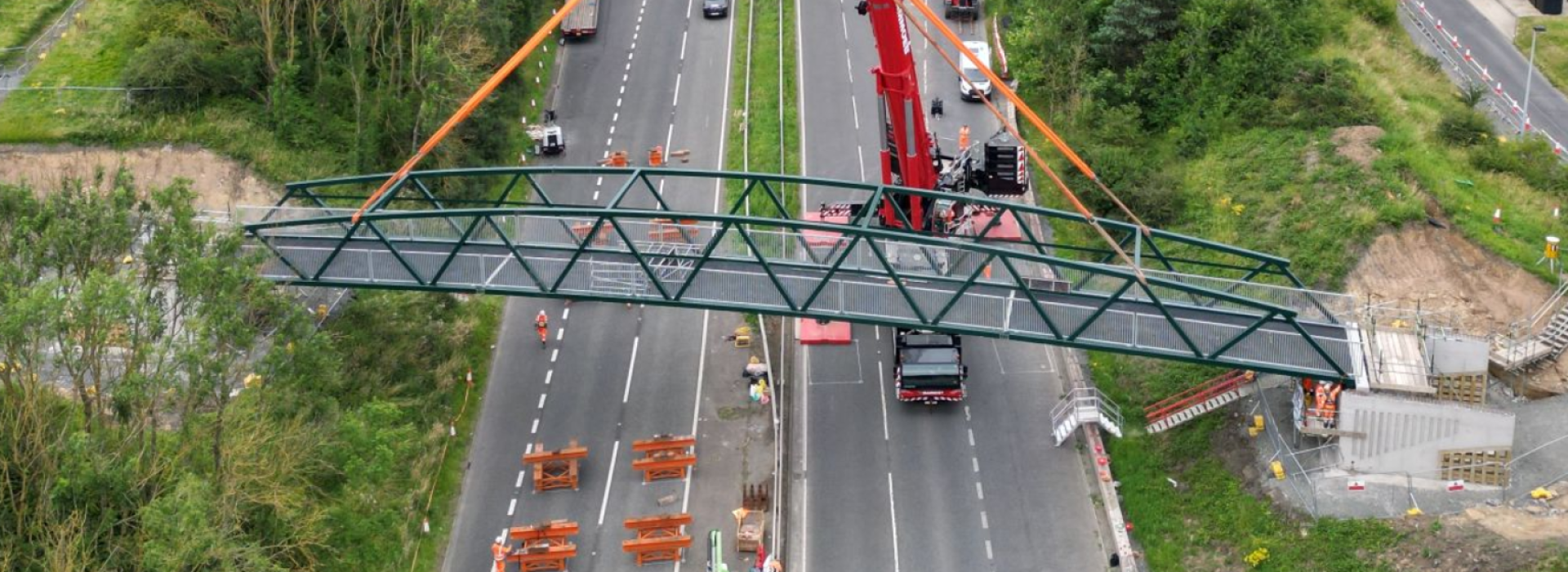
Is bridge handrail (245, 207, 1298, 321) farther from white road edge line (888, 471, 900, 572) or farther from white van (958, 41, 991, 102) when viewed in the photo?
white van (958, 41, 991, 102)

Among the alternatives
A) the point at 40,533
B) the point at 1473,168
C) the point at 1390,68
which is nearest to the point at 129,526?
the point at 40,533

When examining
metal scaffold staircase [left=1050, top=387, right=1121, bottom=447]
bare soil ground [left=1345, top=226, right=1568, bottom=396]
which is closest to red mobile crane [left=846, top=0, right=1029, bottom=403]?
metal scaffold staircase [left=1050, top=387, right=1121, bottom=447]

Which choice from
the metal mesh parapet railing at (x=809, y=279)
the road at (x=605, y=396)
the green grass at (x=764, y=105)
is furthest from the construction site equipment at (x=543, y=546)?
the green grass at (x=764, y=105)

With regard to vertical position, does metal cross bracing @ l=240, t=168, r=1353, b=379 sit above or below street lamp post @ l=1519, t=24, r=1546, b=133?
below

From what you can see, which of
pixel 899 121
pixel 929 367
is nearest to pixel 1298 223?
pixel 899 121

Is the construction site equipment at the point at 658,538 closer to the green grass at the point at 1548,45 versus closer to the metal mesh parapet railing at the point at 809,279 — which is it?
the metal mesh parapet railing at the point at 809,279

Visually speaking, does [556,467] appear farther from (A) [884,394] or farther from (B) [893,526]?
(A) [884,394]

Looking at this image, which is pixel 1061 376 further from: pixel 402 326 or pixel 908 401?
pixel 402 326
